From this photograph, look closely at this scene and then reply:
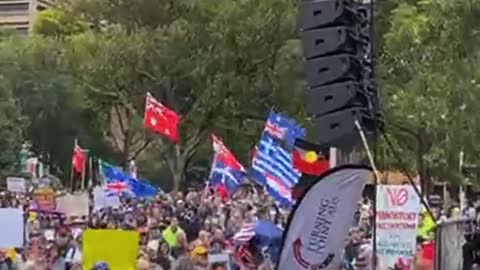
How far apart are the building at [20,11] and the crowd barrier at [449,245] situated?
94.5 metres

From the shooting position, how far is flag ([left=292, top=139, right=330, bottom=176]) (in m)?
18.8

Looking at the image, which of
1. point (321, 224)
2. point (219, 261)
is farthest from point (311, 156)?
point (321, 224)

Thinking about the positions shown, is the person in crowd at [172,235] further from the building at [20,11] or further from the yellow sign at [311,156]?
the building at [20,11]

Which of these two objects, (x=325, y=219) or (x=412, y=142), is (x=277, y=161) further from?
(x=412, y=142)

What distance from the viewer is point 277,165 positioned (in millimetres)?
22297

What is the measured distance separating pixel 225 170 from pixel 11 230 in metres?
16.4

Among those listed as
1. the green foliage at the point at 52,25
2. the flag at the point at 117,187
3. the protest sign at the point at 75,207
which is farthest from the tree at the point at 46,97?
the protest sign at the point at 75,207

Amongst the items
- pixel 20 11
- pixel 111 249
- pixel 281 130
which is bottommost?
pixel 111 249

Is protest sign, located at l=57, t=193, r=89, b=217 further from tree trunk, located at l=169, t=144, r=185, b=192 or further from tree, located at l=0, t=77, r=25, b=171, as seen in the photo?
tree, located at l=0, t=77, r=25, b=171

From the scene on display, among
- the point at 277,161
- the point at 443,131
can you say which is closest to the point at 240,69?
the point at 443,131

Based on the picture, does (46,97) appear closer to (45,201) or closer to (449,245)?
(45,201)

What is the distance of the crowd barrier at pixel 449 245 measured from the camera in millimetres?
10570

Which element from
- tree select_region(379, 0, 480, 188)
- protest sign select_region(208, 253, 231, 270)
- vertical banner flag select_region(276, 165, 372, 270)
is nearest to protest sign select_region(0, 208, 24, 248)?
protest sign select_region(208, 253, 231, 270)

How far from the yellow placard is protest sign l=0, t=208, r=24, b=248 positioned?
226 centimetres
